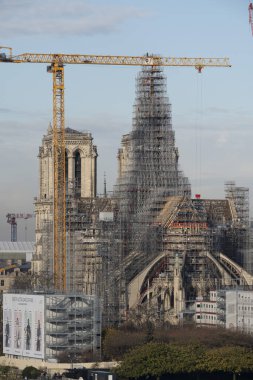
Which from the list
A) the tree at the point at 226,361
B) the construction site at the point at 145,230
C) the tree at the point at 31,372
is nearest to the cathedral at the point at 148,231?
the construction site at the point at 145,230

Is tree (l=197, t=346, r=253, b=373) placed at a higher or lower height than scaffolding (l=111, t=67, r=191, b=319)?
lower

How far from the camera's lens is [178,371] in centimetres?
11738

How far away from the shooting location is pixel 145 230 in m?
159

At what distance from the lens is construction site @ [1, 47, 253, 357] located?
503 ft

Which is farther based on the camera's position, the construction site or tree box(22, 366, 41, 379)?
the construction site

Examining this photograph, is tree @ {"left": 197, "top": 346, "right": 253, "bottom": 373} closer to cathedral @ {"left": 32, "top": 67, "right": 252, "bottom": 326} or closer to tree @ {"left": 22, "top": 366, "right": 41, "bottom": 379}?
tree @ {"left": 22, "top": 366, "right": 41, "bottom": 379}

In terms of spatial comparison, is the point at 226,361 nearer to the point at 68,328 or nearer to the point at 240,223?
the point at 68,328

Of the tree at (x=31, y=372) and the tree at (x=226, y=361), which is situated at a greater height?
the tree at (x=226, y=361)

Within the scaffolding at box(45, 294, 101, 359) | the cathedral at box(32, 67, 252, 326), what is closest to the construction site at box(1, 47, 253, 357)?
the cathedral at box(32, 67, 252, 326)

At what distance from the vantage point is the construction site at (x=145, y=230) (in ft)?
503

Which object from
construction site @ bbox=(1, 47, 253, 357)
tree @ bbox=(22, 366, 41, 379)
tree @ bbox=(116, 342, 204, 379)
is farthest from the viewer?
construction site @ bbox=(1, 47, 253, 357)

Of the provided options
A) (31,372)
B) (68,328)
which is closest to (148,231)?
(68,328)

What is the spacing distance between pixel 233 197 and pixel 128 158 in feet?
35.9

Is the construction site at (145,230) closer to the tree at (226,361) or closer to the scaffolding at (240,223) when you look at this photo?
the scaffolding at (240,223)
